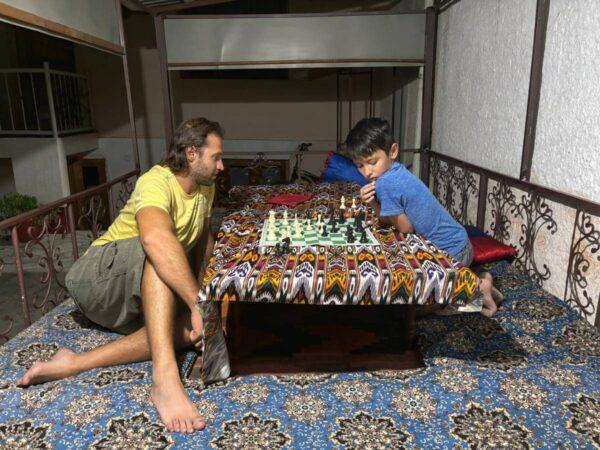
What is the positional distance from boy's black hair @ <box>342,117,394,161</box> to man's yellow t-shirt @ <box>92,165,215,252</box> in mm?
937

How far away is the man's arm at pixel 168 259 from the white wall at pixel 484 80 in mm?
2592

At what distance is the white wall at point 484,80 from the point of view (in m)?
3.35

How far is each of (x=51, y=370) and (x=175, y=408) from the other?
0.74m

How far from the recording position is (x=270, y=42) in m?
5.66

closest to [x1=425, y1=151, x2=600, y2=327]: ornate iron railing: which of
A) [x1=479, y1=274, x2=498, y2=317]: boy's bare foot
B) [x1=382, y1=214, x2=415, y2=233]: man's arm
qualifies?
[x1=479, y1=274, x2=498, y2=317]: boy's bare foot

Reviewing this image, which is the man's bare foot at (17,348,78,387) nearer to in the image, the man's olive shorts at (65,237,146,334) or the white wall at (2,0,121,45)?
the man's olive shorts at (65,237,146,334)

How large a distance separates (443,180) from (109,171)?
24.6 feet

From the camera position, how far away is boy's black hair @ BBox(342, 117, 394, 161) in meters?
2.46

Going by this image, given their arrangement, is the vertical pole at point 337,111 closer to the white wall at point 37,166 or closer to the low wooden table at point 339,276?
the white wall at point 37,166

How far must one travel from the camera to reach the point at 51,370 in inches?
84.4

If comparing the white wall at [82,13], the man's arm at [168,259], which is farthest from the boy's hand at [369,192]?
the white wall at [82,13]

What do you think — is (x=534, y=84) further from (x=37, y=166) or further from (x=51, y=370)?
(x=37, y=166)

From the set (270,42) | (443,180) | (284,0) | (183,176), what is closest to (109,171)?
(284,0)

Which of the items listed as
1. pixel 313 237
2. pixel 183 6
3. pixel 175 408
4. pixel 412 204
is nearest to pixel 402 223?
pixel 412 204
